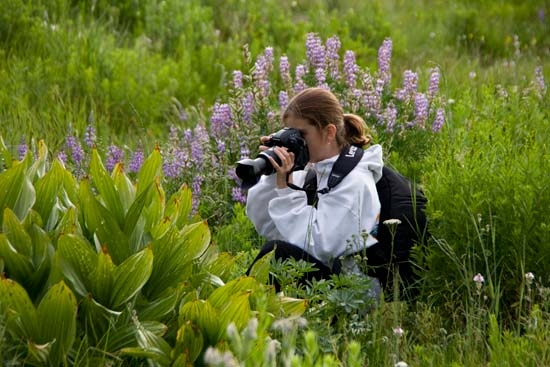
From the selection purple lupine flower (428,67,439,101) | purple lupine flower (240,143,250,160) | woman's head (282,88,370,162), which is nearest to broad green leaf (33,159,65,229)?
woman's head (282,88,370,162)

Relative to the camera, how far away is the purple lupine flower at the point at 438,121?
552 cm

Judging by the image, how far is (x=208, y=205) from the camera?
17.7ft

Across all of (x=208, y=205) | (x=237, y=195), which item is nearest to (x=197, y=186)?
(x=208, y=205)

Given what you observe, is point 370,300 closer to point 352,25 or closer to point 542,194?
point 542,194

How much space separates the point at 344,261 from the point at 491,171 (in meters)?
0.74

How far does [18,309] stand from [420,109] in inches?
122

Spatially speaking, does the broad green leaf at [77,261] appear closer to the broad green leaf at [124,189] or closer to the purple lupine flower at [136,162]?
the broad green leaf at [124,189]

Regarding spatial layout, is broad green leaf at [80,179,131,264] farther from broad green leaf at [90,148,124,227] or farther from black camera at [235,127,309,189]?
black camera at [235,127,309,189]

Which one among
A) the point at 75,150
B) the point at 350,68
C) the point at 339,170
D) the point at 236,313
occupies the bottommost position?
the point at 75,150

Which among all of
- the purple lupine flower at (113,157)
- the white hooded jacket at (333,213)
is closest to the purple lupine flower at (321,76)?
the purple lupine flower at (113,157)

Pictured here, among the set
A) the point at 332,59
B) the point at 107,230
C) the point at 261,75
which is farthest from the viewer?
the point at 332,59

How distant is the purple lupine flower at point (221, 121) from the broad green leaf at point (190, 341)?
8.82 ft

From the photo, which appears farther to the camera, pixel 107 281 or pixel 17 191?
pixel 17 191

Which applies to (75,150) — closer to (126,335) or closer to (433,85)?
(433,85)
